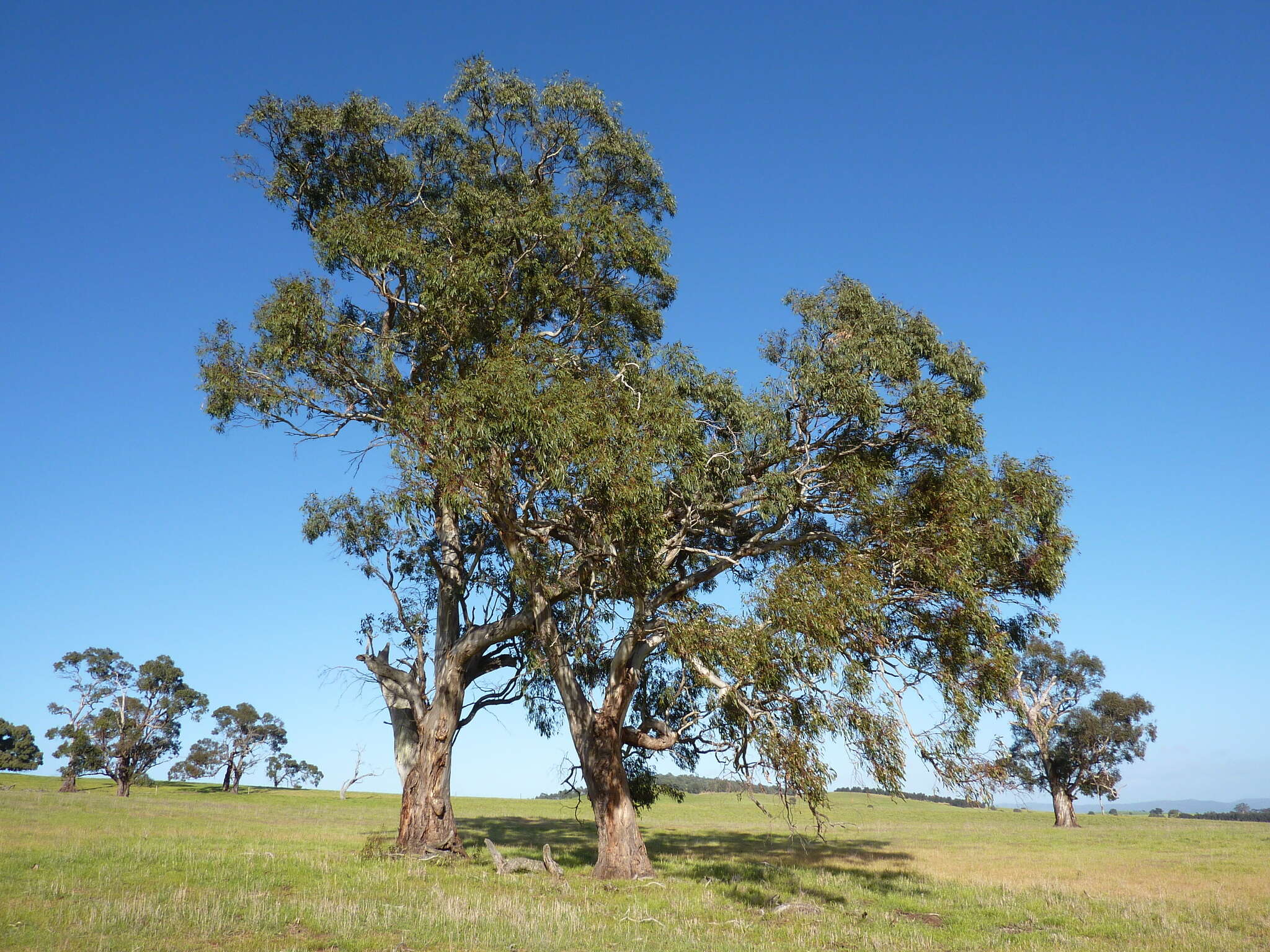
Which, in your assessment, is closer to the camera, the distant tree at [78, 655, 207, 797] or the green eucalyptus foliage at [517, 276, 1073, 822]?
the green eucalyptus foliage at [517, 276, 1073, 822]

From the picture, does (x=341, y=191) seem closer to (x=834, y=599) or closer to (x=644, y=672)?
(x=644, y=672)

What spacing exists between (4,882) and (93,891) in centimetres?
176

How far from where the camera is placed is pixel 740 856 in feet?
89.0

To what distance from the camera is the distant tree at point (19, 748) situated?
77438 millimetres

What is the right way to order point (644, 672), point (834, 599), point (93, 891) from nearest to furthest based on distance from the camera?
1. point (93, 891)
2. point (834, 599)
3. point (644, 672)

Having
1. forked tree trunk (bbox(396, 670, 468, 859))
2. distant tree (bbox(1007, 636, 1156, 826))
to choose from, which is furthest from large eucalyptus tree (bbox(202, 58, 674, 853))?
distant tree (bbox(1007, 636, 1156, 826))

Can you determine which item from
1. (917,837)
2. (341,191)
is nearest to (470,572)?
(341,191)

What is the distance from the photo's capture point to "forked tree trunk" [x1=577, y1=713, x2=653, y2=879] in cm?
1948

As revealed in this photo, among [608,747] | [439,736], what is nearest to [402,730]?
[439,736]

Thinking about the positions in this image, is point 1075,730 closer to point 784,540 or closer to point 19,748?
point 784,540

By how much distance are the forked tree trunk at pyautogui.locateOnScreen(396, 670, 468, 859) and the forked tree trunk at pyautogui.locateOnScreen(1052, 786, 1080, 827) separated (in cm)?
3959

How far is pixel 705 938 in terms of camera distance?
503 inches

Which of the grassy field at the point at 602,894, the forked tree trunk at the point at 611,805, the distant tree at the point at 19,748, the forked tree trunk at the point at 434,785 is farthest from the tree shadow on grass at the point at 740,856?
the distant tree at the point at 19,748

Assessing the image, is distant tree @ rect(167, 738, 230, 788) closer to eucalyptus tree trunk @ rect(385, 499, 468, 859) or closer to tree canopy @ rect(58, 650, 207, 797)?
tree canopy @ rect(58, 650, 207, 797)
